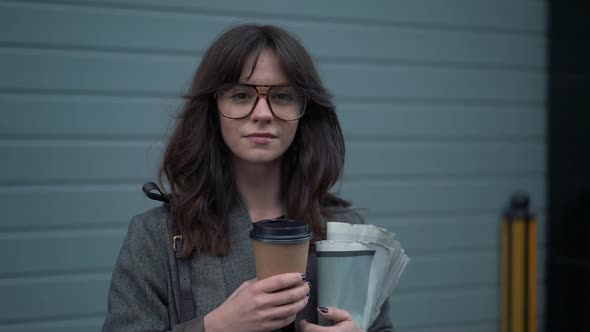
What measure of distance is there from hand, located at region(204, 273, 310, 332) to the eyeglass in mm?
441

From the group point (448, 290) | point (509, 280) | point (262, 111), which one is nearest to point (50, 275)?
point (262, 111)

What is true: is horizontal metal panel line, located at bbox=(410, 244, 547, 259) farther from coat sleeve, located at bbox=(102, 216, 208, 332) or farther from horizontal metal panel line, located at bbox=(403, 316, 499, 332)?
coat sleeve, located at bbox=(102, 216, 208, 332)

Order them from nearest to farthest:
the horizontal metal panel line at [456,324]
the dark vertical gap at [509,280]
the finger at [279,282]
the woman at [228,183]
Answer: the finger at [279,282] < the woman at [228,183] < the horizontal metal panel line at [456,324] < the dark vertical gap at [509,280]

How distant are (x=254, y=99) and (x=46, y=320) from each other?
202cm

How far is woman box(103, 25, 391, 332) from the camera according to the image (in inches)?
51.5

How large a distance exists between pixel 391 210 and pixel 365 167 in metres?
0.33

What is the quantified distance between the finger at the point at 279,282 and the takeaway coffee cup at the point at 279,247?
23mm

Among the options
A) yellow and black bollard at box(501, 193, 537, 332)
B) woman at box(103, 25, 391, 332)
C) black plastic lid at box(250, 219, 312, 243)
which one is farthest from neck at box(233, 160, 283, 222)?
yellow and black bollard at box(501, 193, 537, 332)

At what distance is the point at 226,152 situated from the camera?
4.92ft

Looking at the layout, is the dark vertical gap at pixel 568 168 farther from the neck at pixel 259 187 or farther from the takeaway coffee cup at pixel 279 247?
the takeaway coffee cup at pixel 279 247

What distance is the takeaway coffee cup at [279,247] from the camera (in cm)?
108

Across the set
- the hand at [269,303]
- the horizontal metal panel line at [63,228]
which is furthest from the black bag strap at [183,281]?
the horizontal metal panel line at [63,228]

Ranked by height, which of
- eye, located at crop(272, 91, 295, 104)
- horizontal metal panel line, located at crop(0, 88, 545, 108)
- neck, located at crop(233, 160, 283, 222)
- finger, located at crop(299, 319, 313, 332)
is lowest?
finger, located at crop(299, 319, 313, 332)

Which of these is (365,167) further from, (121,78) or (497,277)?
(121,78)
